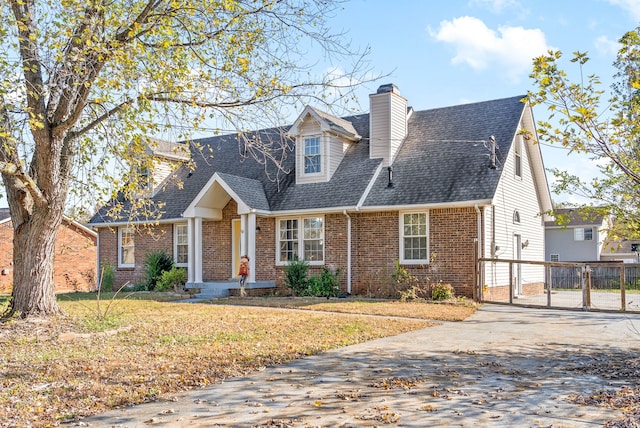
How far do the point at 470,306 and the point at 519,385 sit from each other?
9434mm

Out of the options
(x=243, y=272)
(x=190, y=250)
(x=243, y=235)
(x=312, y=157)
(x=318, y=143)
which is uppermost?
(x=318, y=143)

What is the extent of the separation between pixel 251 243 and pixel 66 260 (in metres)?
15.7

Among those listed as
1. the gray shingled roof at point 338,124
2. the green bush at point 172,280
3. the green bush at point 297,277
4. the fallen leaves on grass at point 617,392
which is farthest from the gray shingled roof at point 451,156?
the fallen leaves on grass at point 617,392

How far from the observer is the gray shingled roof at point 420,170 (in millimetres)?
18453

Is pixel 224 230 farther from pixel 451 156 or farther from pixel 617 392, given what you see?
pixel 617 392

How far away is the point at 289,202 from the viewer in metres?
21.1

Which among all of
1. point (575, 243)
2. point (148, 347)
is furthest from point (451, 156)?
point (575, 243)

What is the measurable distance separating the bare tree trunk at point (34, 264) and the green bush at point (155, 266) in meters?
11.8

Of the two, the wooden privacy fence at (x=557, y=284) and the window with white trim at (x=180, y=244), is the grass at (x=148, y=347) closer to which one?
the wooden privacy fence at (x=557, y=284)

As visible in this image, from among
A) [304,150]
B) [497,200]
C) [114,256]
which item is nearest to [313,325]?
[497,200]

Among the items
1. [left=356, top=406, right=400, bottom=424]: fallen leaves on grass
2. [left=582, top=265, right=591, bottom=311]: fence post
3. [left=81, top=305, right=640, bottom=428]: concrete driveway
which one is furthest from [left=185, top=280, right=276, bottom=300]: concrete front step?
[left=356, top=406, right=400, bottom=424]: fallen leaves on grass

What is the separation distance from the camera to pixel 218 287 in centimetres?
2123

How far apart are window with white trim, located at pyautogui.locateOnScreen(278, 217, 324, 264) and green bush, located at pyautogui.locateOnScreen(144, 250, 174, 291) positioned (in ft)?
17.0

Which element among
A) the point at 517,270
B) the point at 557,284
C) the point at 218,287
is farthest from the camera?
the point at 557,284
